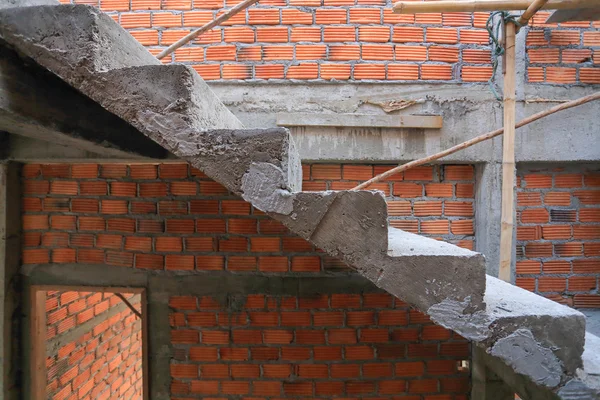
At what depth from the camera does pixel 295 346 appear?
2.51 metres

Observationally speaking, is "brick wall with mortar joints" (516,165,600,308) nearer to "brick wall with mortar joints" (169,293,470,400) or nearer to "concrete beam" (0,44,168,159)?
"brick wall with mortar joints" (169,293,470,400)

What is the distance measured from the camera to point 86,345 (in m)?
3.29

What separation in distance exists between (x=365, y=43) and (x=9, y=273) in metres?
3.19

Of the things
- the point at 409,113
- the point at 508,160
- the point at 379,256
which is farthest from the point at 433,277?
the point at 409,113

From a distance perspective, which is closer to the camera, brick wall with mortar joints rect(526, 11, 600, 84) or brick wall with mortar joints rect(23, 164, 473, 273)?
brick wall with mortar joints rect(526, 11, 600, 84)

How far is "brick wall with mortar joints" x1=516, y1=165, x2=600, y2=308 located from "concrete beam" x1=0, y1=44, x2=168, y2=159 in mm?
2736

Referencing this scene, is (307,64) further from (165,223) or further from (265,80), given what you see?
(165,223)

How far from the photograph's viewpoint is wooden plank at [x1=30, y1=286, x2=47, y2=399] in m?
2.60

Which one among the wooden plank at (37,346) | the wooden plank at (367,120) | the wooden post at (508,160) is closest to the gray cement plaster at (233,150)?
the wooden post at (508,160)

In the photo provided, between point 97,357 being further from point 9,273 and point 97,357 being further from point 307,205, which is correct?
point 307,205

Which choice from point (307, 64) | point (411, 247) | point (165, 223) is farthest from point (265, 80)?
point (411, 247)

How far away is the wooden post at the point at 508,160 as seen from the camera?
1986 mm

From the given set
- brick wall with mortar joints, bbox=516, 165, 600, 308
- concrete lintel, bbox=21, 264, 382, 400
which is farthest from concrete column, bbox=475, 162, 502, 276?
concrete lintel, bbox=21, 264, 382, 400

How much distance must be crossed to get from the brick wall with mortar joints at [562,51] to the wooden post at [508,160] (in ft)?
1.64
